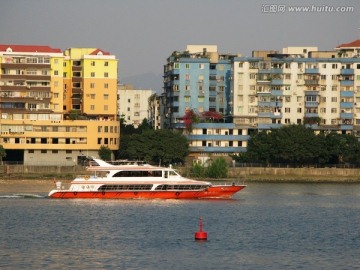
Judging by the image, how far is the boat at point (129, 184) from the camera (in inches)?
3610

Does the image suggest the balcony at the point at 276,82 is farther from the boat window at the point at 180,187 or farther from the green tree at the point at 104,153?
the boat window at the point at 180,187

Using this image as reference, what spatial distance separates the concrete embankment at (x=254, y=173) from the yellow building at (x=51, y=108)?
7147 millimetres

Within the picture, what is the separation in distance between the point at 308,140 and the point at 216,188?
46.8 metres

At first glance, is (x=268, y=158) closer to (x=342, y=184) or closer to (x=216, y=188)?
(x=342, y=184)

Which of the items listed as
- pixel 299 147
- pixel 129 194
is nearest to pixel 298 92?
pixel 299 147

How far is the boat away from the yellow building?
49343 millimetres

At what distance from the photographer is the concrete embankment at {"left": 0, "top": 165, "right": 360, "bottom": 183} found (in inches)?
5231

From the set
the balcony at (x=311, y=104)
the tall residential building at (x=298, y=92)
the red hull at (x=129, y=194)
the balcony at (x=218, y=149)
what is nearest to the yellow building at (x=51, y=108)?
the balcony at (x=218, y=149)

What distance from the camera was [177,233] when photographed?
6788 cm

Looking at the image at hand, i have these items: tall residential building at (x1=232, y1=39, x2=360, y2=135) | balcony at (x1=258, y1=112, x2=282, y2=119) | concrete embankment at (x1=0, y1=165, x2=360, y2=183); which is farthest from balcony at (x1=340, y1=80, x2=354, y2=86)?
concrete embankment at (x1=0, y1=165, x2=360, y2=183)

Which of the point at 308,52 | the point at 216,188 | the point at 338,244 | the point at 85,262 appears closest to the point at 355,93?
the point at 308,52

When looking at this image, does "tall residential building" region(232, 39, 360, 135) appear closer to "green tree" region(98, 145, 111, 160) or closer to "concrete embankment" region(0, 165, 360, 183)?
"concrete embankment" region(0, 165, 360, 183)

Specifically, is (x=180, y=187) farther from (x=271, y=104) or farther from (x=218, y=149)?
(x=271, y=104)

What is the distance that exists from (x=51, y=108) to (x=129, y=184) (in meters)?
56.2
